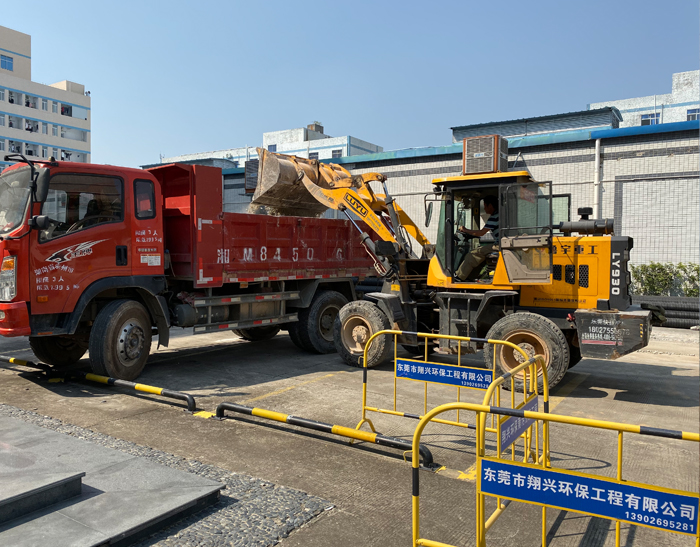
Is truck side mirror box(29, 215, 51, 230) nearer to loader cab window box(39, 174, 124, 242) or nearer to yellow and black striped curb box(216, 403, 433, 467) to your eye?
loader cab window box(39, 174, 124, 242)

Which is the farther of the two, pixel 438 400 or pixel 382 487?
pixel 438 400

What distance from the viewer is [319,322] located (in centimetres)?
1107

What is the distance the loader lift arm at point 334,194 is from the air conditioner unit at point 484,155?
1591 millimetres

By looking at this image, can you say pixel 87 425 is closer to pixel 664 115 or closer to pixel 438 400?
pixel 438 400

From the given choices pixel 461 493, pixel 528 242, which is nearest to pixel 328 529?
pixel 461 493

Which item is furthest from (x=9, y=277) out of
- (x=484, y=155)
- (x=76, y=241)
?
(x=484, y=155)

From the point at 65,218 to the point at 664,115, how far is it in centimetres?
5005

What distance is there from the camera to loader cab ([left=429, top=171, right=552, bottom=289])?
816 centimetres

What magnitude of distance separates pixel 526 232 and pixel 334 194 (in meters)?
3.57

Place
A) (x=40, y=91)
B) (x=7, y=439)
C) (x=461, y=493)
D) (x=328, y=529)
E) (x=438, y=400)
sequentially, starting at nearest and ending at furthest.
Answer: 1. (x=328, y=529)
2. (x=461, y=493)
3. (x=7, y=439)
4. (x=438, y=400)
5. (x=40, y=91)

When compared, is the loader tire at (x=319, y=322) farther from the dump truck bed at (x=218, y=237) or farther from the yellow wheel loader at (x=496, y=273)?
the yellow wheel loader at (x=496, y=273)

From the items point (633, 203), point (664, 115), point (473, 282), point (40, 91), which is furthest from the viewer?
point (40, 91)

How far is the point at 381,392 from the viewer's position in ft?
26.0

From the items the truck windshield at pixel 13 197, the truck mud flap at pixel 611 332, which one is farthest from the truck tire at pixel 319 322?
the truck windshield at pixel 13 197
